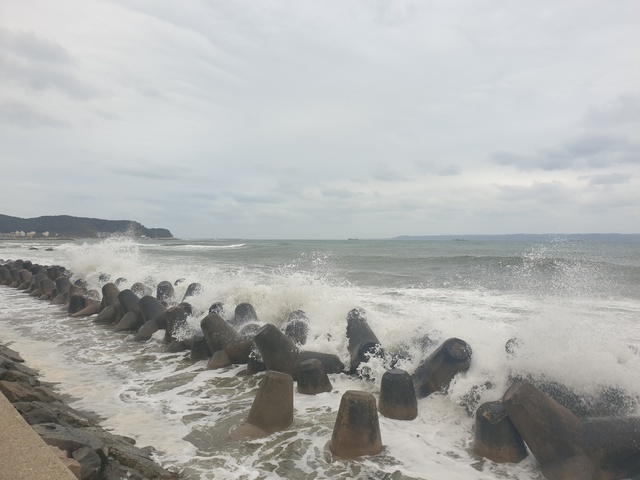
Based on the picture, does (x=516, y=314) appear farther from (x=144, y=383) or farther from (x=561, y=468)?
(x=144, y=383)

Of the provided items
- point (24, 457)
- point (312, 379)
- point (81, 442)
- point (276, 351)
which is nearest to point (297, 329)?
point (276, 351)

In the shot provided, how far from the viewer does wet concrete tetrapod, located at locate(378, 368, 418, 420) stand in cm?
486

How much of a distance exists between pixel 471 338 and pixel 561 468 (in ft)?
9.00

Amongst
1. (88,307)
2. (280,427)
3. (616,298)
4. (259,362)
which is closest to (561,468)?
(280,427)

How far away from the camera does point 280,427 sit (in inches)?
179

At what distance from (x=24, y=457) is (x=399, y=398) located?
11.3 ft

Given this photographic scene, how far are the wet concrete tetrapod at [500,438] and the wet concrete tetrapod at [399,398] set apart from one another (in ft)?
3.10

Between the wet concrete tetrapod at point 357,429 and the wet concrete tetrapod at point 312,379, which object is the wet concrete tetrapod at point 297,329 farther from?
the wet concrete tetrapod at point 357,429

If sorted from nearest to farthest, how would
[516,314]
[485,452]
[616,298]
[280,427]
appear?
[485,452]
[280,427]
[516,314]
[616,298]

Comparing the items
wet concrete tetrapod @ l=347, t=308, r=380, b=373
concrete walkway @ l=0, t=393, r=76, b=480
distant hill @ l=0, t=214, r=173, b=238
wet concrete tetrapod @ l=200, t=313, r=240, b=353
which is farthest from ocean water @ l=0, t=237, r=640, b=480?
distant hill @ l=0, t=214, r=173, b=238

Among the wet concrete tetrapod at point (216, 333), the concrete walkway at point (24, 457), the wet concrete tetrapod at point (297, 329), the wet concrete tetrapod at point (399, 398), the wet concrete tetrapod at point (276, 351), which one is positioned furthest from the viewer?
the wet concrete tetrapod at point (297, 329)

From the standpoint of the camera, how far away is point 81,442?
10.7ft

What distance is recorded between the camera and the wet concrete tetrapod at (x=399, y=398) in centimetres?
486

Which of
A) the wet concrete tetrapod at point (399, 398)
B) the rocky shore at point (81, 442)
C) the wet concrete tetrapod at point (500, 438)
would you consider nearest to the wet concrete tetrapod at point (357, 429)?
the wet concrete tetrapod at point (399, 398)
